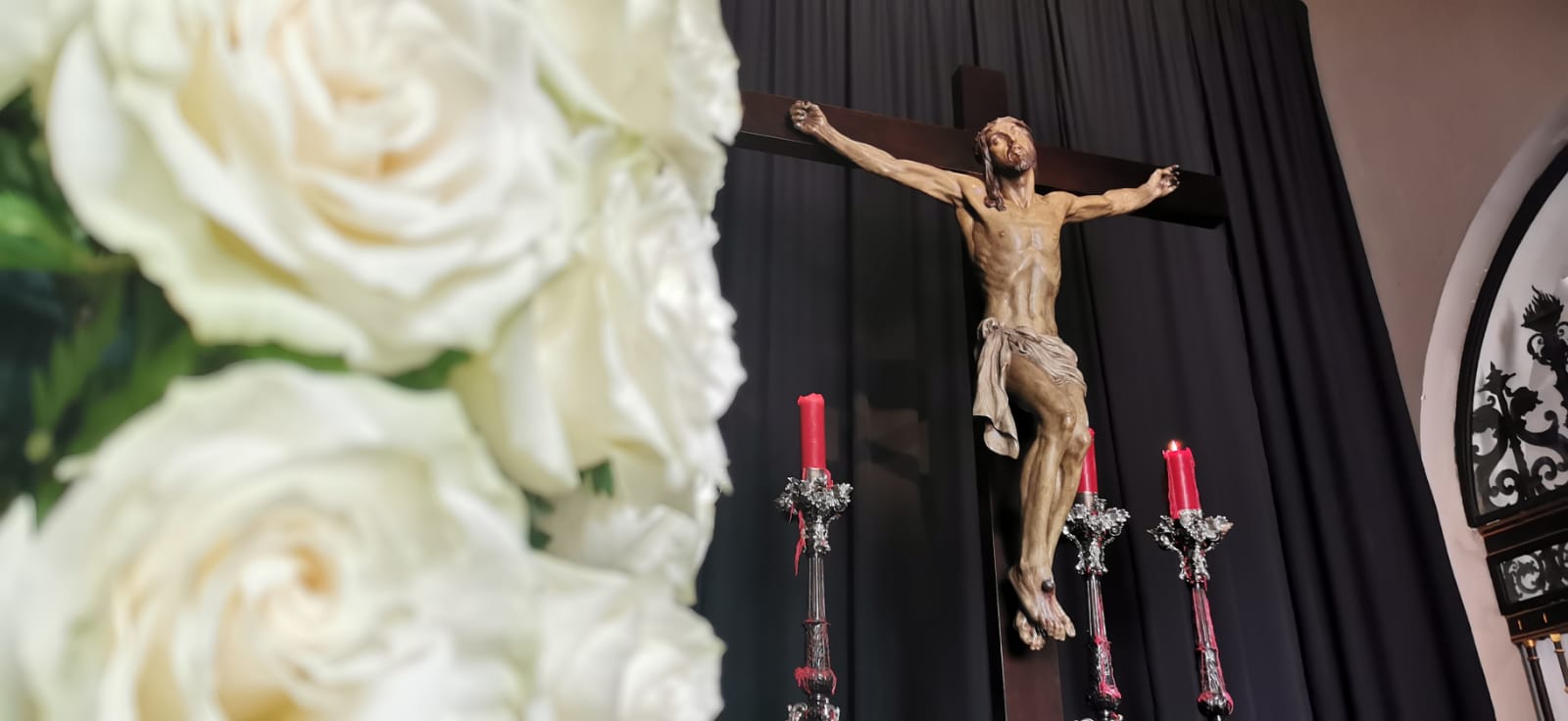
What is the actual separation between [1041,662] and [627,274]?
5.58 ft

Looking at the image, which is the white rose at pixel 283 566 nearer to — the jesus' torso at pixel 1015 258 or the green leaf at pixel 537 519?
the green leaf at pixel 537 519

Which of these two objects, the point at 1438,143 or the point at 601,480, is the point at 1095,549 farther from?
the point at 1438,143

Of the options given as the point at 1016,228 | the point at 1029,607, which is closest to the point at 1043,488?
the point at 1029,607

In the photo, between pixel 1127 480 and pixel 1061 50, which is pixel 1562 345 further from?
pixel 1061 50

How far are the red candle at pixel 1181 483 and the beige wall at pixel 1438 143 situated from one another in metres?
1.31

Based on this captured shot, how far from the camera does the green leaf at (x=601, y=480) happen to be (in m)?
0.30

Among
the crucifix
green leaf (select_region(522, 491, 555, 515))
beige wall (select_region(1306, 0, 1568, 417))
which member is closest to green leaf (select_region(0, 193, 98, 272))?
green leaf (select_region(522, 491, 555, 515))

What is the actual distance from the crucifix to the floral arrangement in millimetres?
1658

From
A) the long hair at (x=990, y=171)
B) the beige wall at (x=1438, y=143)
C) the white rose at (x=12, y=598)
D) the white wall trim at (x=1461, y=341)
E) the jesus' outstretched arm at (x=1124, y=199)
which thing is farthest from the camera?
the beige wall at (x=1438, y=143)

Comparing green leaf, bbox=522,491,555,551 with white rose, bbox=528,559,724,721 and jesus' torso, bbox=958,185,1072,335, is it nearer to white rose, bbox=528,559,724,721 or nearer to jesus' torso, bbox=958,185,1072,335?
white rose, bbox=528,559,724,721

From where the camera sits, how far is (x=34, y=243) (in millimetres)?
242

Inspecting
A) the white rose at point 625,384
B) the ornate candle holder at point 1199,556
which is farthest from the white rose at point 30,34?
the ornate candle holder at point 1199,556

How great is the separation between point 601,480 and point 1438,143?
3.55 m

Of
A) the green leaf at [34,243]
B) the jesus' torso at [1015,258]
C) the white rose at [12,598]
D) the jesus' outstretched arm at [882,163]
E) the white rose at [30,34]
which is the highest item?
the jesus' outstretched arm at [882,163]
